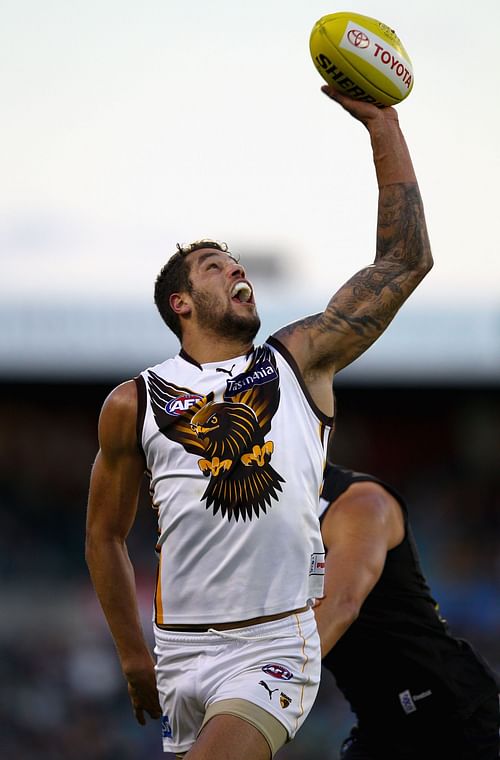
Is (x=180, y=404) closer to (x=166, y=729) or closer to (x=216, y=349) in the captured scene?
(x=216, y=349)

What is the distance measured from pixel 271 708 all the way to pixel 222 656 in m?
0.30

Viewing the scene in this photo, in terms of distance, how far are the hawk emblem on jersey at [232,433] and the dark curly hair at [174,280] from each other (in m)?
0.40

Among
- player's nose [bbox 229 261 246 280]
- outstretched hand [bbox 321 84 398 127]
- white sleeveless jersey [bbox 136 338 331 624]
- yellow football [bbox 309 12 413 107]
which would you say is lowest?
white sleeveless jersey [bbox 136 338 331 624]

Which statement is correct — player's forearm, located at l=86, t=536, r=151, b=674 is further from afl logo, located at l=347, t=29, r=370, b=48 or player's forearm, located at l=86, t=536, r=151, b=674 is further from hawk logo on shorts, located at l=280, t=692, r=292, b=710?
afl logo, located at l=347, t=29, r=370, b=48

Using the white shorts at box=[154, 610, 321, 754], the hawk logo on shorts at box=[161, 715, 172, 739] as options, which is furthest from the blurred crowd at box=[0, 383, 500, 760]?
the white shorts at box=[154, 610, 321, 754]

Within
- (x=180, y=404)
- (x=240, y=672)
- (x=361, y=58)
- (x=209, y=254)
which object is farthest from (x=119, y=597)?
(x=361, y=58)

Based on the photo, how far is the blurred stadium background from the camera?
15531 mm

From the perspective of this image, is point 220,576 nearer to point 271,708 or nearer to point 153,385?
point 271,708

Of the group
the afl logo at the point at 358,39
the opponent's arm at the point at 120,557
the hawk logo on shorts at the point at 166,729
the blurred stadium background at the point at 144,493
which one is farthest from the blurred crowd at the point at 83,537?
the afl logo at the point at 358,39

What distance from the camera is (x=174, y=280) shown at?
202 inches

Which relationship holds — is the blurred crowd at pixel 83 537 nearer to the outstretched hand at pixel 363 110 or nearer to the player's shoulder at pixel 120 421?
the player's shoulder at pixel 120 421

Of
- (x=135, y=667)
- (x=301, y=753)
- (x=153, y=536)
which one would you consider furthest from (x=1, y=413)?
(x=135, y=667)

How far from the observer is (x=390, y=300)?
4891 mm

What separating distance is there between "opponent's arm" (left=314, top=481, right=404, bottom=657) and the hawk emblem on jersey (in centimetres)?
90
